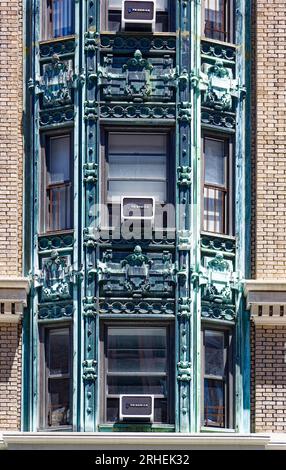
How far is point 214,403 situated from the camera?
29.7 metres

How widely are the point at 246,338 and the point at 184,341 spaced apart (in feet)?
3.99

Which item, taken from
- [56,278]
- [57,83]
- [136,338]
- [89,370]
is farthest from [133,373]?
[57,83]

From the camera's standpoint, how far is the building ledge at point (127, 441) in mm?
28391

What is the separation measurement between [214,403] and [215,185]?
3671 mm

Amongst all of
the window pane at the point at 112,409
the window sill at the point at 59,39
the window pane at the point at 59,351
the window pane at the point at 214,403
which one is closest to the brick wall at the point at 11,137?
the window sill at the point at 59,39

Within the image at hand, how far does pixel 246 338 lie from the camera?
98.0ft

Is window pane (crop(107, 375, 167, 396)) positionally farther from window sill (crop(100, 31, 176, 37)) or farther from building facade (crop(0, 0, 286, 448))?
window sill (crop(100, 31, 176, 37))

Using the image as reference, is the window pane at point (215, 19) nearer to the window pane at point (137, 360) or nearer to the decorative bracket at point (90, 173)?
the decorative bracket at point (90, 173)

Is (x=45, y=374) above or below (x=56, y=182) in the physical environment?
below

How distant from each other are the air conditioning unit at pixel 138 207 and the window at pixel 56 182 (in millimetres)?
975

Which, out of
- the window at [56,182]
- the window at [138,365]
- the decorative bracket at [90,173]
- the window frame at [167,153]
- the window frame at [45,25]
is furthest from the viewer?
the window frame at [45,25]

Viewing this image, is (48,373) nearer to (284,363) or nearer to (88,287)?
(88,287)

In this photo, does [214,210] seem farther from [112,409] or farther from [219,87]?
[112,409]

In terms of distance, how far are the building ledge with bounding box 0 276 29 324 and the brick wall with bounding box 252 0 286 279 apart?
391 centimetres
